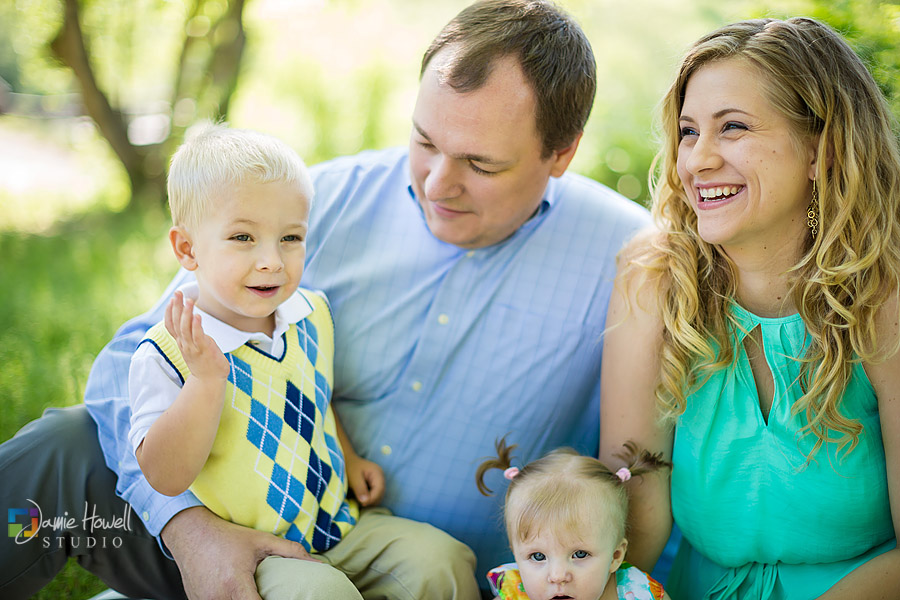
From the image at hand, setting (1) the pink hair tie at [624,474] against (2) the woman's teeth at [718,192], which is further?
(1) the pink hair tie at [624,474]

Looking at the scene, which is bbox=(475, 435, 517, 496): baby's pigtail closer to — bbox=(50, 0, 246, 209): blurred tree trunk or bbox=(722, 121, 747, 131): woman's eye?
bbox=(722, 121, 747, 131): woman's eye

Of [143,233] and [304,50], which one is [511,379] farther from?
[304,50]

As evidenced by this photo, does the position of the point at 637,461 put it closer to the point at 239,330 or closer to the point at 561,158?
the point at 561,158

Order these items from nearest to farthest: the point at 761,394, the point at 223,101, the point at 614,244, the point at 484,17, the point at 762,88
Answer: the point at 762,88
the point at 761,394
the point at 484,17
the point at 614,244
the point at 223,101

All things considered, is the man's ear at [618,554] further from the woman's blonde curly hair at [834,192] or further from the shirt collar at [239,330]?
the shirt collar at [239,330]

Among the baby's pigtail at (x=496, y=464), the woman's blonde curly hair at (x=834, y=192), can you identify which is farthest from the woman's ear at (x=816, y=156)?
the baby's pigtail at (x=496, y=464)

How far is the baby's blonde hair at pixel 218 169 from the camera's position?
1.79 meters

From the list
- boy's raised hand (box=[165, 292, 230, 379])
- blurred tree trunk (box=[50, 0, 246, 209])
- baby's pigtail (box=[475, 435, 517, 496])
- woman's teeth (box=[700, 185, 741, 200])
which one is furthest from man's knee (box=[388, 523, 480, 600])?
blurred tree trunk (box=[50, 0, 246, 209])

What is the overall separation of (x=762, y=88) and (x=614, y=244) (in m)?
0.73

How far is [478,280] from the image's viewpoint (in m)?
2.35

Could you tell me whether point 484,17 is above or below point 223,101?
above

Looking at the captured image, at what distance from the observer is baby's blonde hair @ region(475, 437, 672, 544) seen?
1839 mm

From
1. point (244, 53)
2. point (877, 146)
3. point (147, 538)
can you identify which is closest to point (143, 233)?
point (244, 53)
